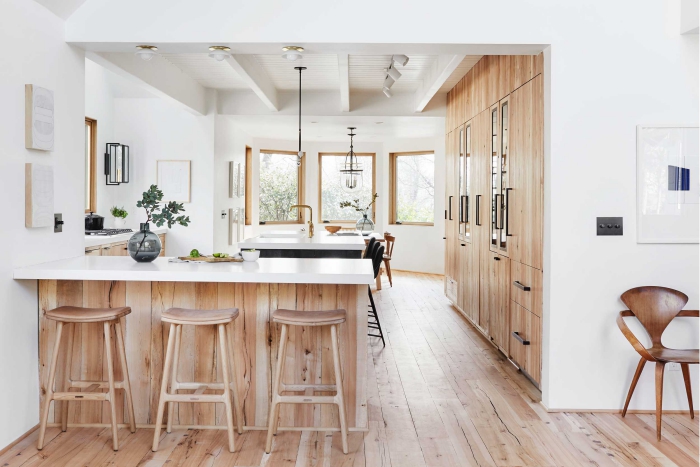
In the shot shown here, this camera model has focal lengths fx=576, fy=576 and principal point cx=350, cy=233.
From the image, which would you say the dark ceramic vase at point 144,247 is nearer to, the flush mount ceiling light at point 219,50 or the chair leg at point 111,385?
the chair leg at point 111,385

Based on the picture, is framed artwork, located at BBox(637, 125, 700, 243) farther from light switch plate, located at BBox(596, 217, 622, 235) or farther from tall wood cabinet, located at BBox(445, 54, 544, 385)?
tall wood cabinet, located at BBox(445, 54, 544, 385)

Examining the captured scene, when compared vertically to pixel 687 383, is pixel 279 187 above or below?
above

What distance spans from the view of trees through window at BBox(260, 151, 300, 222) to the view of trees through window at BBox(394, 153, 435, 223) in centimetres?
191

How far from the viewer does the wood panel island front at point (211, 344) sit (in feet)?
10.4

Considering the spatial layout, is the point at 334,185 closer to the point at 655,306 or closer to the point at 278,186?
the point at 278,186

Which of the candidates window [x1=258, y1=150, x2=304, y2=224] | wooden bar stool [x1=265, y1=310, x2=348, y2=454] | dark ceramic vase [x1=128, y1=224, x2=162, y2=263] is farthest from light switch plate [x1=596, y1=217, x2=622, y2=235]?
window [x1=258, y1=150, x2=304, y2=224]

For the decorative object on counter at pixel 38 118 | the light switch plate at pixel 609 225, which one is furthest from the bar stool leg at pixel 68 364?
the light switch plate at pixel 609 225

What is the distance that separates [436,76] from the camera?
17.5 ft

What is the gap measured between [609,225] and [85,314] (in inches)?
115

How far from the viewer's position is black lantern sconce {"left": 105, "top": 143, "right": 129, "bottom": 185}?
652 cm

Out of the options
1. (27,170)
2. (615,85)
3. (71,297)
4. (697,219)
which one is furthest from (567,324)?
(27,170)

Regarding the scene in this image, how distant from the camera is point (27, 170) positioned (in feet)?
10.1

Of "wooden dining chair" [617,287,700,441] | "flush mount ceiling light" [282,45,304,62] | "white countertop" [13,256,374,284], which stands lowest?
"wooden dining chair" [617,287,700,441]

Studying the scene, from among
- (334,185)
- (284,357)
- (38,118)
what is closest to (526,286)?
(284,357)
